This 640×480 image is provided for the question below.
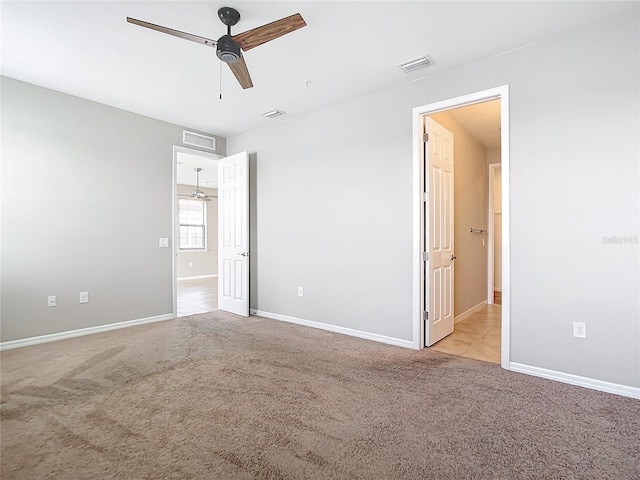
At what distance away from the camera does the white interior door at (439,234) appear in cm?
344

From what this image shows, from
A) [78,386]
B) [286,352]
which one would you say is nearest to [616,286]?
[286,352]

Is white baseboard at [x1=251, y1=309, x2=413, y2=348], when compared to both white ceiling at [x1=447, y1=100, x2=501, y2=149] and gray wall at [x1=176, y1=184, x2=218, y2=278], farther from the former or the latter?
gray wall at [x1=176, y1=184, x2=218, y2=278]

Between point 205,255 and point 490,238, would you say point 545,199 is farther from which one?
point 205,255

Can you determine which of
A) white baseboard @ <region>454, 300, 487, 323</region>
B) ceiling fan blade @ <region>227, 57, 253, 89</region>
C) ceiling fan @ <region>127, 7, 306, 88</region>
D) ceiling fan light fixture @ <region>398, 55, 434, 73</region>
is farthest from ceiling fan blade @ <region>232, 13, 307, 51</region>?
white baseboard @ <region>454, 300, 487, 323</region>

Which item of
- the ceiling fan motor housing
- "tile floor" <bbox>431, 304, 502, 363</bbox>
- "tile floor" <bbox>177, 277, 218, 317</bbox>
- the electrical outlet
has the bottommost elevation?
"tile floor" <bbox>431, 304, 502, 363</bbox>

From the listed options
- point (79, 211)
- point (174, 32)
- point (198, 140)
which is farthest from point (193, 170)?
point (174, 32)

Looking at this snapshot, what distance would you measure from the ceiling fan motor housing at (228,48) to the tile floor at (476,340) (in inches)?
127

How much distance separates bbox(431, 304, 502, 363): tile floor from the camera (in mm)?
3275

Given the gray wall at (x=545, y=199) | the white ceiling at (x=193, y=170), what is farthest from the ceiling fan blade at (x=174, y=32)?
the white ceiling at (x=193, y=170)

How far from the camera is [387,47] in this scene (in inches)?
110

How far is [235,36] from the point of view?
2223 mm

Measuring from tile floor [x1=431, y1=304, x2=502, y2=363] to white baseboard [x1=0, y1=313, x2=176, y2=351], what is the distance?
3669 mm

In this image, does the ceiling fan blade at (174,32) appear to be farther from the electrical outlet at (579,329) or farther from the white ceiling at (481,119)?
the electrical outlet at (579,329)

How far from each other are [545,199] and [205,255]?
9041 mm
